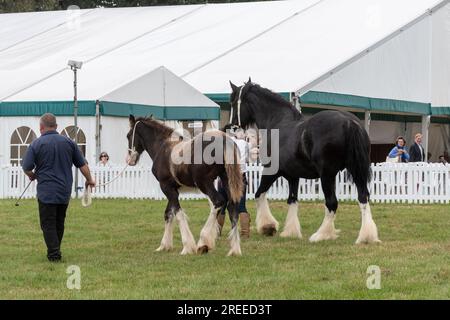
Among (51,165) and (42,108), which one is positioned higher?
(42,108)

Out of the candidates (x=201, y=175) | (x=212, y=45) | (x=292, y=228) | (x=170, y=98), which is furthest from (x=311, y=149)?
(x=212, y=45)

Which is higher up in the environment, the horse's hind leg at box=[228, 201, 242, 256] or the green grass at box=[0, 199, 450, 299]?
the horse's hind leg at box=[228, 201, 242, 256]

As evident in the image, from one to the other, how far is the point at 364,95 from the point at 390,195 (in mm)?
5845

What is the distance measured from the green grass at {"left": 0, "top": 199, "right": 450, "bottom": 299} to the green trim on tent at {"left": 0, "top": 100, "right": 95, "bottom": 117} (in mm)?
6650

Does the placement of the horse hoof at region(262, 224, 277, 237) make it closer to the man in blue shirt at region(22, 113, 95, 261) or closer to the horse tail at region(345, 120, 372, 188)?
the horse tail at region(345, 120, 372, 188)

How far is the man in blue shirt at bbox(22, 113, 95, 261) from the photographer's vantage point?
35.4ft

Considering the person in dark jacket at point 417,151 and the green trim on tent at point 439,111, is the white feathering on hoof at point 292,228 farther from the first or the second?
the green trim on tent at point 439,111

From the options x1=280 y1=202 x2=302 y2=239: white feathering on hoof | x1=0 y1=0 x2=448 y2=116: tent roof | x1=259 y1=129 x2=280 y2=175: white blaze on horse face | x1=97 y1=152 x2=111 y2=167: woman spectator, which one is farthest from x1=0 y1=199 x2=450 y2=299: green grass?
x1=0 y1=0 x2=448 y2=116: tent roof

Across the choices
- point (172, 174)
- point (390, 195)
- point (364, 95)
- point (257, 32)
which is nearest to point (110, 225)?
point (172, 174)

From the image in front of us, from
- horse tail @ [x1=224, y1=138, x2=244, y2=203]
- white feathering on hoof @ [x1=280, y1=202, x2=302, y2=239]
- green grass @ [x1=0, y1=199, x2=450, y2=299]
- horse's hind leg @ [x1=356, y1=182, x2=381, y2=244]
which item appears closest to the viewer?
green grass @ [x1=0, y1=199, x2=450, y2=299]

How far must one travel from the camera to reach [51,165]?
1093 centimetres

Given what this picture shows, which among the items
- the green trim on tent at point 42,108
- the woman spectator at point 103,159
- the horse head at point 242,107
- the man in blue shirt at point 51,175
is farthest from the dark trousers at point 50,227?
the green trim on tent at point 42,108

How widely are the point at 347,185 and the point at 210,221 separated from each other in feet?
31.5

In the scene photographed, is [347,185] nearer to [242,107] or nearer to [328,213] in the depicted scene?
[242,107]
